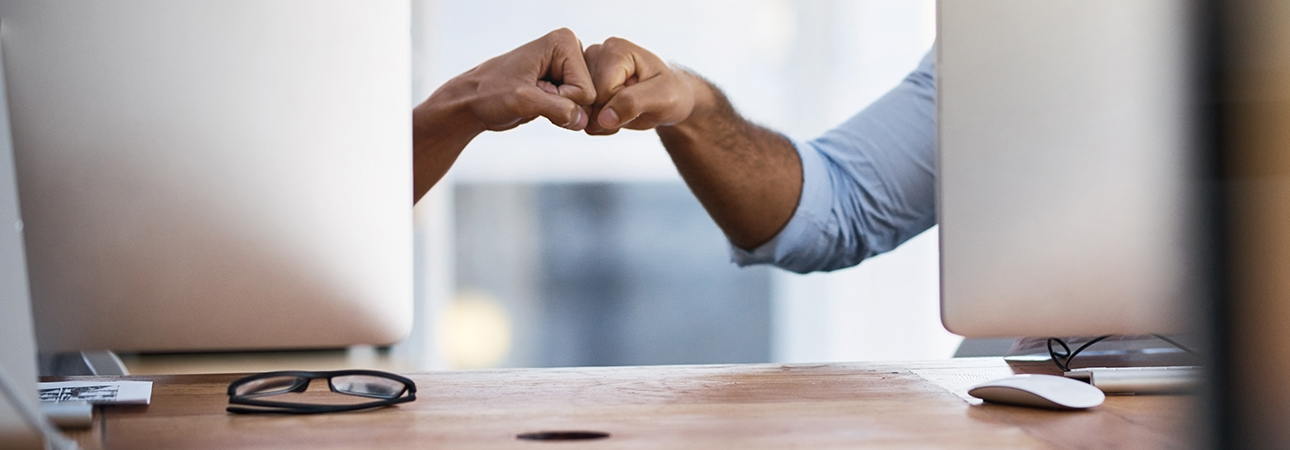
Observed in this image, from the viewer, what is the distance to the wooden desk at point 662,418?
0.56 metres

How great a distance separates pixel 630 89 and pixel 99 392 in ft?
1.99

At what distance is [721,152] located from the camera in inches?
51.9

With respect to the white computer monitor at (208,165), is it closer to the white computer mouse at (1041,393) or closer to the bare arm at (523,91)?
the bare arm at (523,91)

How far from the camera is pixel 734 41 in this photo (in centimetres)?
308

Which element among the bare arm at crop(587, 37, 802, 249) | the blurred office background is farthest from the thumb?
the blurred office background

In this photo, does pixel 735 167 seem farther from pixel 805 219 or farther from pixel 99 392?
pixel 99 392

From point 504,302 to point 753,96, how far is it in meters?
1.16

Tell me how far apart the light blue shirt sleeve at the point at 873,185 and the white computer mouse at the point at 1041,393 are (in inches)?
28.4

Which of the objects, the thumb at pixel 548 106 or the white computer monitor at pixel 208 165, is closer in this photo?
the white computer monitor at pixel 208 165

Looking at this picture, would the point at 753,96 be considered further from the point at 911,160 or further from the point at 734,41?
the point at 911,160

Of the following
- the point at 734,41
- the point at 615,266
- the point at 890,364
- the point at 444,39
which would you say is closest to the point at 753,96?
the point at 734,41

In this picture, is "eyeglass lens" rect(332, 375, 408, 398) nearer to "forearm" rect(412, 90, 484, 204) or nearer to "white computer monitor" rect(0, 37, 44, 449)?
"white computer monitor" rect(0, 37, 44, 449)

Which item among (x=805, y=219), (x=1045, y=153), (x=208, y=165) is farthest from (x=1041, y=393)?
(x=805, y=219)

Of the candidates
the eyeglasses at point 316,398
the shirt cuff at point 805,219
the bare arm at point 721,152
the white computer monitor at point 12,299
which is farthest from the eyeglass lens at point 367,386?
the shirt cuff at point 805,219
